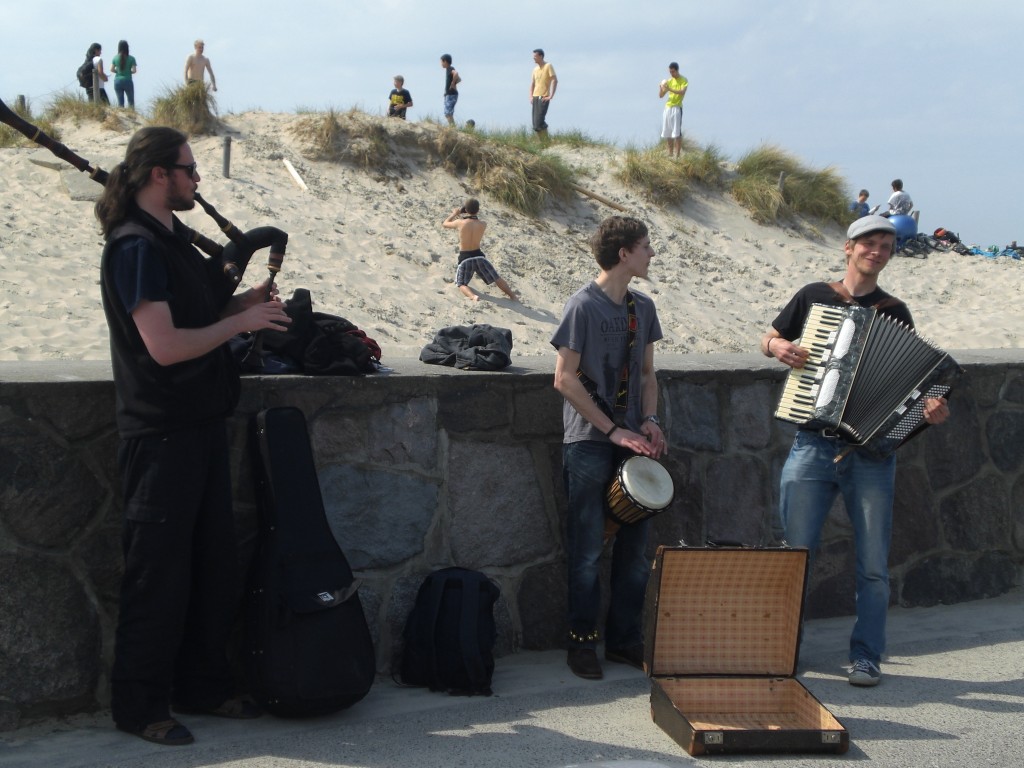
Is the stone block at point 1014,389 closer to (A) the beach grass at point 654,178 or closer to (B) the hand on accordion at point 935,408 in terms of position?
(B) the hand on accordion at point 935,408

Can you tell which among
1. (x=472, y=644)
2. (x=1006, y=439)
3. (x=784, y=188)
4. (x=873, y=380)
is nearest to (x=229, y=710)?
(x=472, y=644)

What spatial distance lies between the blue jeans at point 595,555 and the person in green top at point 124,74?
55.8 ft

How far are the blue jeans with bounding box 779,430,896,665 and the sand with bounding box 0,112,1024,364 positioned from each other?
7415mm

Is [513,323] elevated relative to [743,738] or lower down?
elevated

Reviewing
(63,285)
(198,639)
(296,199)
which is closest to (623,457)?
(198,639)

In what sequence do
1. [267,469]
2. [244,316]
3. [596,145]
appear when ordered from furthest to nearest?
[596,145] < [267,469] < [244,316]

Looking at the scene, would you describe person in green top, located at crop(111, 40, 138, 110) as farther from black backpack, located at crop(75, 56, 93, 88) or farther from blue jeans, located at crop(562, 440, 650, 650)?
blue jeans, located at crop(562, 440, 650, 650)

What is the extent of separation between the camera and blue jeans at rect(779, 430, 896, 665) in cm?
458

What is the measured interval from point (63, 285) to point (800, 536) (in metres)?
9.83

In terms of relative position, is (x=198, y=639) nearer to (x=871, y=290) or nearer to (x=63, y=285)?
(x=871, y=290)

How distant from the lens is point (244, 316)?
12.3 feet

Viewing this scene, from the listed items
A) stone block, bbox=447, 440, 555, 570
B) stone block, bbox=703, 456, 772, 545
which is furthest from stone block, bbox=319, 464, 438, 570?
stone block, bbox=703, 456, 772, 545

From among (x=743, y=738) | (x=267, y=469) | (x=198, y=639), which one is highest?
(x=267, y=469)

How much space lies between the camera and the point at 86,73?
19.5 m
